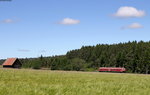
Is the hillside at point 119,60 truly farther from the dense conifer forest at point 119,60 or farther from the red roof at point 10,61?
the red roof at point 10,61

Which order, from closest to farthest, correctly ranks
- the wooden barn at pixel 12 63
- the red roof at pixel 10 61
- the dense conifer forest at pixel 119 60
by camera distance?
the dense conifer forest at pixel 119 60, the wooden barn at pixel 12 63, the red roof at pixel 10 61

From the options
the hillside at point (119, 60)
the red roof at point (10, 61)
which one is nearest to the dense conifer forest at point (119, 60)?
the hillside at point (119, 60)

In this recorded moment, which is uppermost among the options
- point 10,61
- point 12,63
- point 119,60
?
point 10,61

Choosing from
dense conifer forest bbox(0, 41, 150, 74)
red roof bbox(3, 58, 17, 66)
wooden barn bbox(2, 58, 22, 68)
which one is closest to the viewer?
dense conifer forest bbox(0, 41, 150, 74)

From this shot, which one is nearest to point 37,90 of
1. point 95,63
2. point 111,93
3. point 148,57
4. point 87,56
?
point 111,93

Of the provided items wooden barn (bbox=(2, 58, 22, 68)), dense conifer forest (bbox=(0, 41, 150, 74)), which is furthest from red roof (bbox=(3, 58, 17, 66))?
dense conifer forest (bbox=(0, 41, 150, 74))

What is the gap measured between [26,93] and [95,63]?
507ft

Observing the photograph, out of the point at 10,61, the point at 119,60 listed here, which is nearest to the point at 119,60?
the point at 119,60

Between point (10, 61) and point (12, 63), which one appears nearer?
point (12, 63)

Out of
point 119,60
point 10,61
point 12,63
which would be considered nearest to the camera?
point 12,63

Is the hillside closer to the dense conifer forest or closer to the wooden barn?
the dense conifer forest

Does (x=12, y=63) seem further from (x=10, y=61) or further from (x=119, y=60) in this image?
(x=119, y=60)

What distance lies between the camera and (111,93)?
1600 centimetres

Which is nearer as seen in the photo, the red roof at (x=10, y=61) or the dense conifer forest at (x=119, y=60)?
the dense conifer forest at (x=119, y=60)
